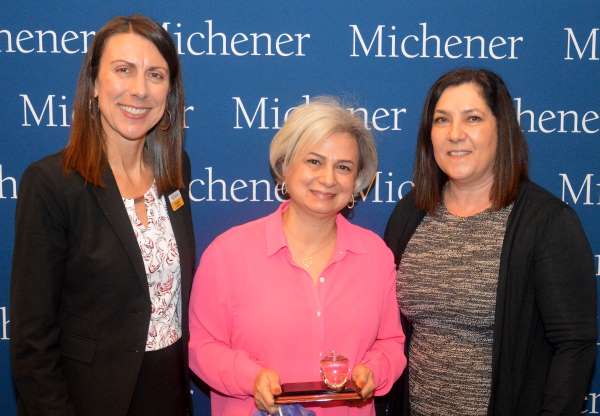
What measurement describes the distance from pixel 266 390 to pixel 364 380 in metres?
0.33

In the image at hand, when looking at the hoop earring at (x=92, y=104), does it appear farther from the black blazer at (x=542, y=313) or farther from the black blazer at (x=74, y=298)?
the black blazer at (x=542, y=313)

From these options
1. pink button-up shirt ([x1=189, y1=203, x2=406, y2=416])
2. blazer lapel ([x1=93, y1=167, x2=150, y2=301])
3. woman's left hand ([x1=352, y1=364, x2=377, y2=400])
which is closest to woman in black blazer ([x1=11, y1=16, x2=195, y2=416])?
blazer lapel ([x1=93, y1=167, x2=150, y2=301])

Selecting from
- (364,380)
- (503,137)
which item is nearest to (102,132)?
Answer: (364,380)

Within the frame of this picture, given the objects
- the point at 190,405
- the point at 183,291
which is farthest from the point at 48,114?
the point at 190,405

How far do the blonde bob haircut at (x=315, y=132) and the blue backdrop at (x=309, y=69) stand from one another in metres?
0.56

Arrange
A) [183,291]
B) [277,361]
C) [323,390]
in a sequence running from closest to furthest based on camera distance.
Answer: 1. [323,390]
2. [277,361]
3. [183,291]

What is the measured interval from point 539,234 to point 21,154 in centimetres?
220

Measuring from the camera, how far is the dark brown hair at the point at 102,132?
2.09 metres

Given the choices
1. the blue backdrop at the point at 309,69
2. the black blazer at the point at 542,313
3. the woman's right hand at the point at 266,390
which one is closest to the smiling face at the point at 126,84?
the blue backdrop at the point at 309,69

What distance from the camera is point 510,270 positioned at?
220 centimetres

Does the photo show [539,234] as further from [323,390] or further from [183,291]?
[183,291]

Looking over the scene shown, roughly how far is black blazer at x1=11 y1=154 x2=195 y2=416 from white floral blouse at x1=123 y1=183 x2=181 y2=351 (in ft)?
0.23

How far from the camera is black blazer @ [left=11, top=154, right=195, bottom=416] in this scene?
198cm

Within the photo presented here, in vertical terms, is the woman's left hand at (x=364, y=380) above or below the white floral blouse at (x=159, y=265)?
below
